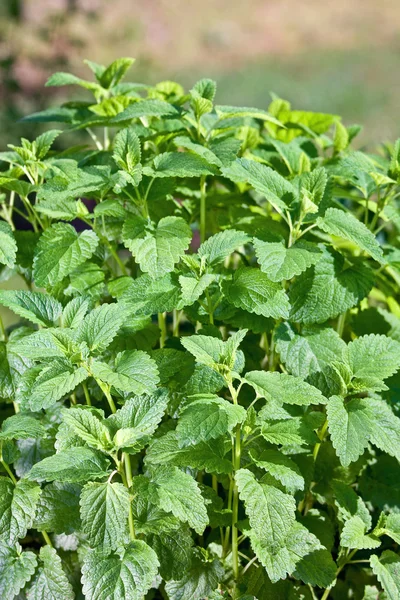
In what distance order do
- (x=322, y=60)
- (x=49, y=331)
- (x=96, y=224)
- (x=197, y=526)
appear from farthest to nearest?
(x=322, y=60) → (x=96, y=224) → (x=49, y=331) → (x=197, y=526)

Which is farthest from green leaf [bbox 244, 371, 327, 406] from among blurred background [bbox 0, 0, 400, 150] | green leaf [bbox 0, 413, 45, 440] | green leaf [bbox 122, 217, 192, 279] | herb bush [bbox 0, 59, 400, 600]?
blurred background [bbox 0, 0, 400, 150]

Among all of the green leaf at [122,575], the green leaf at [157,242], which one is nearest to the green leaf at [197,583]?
the green leaf at [122,575]

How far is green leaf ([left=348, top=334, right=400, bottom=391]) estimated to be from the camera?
1014 mm

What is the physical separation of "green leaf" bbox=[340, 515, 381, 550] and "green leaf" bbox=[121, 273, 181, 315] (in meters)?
0.40

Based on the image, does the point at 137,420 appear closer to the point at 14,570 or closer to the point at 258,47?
the point at 14,570

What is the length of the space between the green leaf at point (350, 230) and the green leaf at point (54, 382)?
44 centimetres

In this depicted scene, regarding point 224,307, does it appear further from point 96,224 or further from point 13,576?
point 13,576

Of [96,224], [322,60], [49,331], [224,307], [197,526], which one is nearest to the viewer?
[197,526]

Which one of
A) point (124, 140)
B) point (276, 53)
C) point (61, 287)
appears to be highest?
point (124, 140)

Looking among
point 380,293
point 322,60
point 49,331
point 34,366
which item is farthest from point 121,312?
point 322,60

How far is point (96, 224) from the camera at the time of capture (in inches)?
49.7

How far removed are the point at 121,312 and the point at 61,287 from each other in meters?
0.23

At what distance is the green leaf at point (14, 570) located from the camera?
3.32 ft

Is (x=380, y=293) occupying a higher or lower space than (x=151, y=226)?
lower
